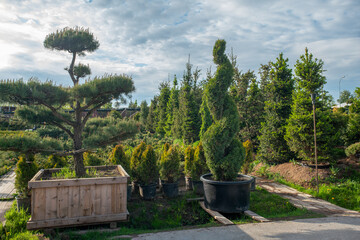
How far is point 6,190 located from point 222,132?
5636 millimetres

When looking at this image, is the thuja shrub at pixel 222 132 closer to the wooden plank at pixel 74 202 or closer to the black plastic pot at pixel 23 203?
the wooden plank at pixel 74 202

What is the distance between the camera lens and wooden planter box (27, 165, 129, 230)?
11.9ft

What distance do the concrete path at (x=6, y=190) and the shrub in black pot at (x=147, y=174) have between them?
251 centimetres

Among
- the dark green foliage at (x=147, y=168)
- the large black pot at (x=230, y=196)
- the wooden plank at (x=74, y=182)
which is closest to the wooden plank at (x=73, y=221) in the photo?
the wooden plank at (x=74, y=182)

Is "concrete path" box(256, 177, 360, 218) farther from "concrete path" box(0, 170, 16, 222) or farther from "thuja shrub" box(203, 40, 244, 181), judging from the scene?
"concrete path" box(0, 170, 16, 222)

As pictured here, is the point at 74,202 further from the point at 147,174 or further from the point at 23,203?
the point at 147,174

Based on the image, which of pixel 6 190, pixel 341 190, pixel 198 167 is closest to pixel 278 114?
pixel 341 190

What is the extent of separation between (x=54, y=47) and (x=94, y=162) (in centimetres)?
266

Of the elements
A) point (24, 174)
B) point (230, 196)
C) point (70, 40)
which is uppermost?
point (70, 40)

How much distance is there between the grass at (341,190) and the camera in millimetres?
5207

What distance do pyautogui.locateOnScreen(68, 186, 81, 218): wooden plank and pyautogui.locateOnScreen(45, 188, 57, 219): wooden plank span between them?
0.69ft

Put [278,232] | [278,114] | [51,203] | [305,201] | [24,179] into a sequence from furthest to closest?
[278,114]
[305,201]
[24,179]
[51,203]
[278,232]

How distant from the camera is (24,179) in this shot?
4.55 metres

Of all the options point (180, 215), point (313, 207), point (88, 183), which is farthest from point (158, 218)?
point (313, 207)
